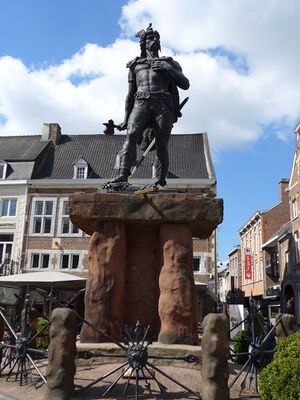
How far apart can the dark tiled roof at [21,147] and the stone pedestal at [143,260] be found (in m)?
25.9

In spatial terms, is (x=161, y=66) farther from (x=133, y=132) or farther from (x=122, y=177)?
(x=122, y=177)

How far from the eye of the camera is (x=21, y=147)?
3325 centimetres

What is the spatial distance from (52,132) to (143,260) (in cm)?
2934

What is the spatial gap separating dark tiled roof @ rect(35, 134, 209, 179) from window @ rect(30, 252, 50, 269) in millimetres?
5446

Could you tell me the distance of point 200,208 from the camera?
248 inches

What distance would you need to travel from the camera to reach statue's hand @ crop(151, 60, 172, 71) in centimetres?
720

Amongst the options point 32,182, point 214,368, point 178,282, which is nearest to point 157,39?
point 178,282

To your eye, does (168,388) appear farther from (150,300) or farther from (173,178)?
(173,178)

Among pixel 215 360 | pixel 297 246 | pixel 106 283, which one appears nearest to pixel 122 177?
pixel 106 283


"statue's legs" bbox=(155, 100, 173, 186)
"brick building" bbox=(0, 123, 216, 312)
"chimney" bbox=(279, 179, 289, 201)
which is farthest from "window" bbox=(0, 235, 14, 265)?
"statue's legs" bbox=(155, 100, 173, 186)

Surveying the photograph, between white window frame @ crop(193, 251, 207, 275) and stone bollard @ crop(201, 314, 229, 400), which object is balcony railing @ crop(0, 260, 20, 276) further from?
stone bollard @ crop(201, 314, 229, 400)

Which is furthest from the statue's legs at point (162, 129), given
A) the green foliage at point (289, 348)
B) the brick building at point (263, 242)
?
the brick building at point (263, 242)

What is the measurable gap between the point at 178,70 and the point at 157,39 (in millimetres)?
735

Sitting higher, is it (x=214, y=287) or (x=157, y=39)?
(x=157, y=39)
